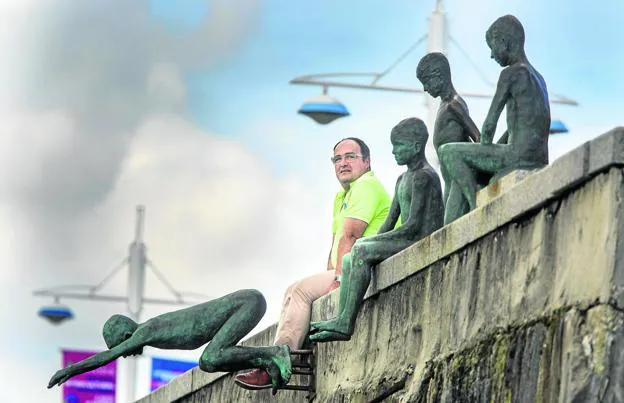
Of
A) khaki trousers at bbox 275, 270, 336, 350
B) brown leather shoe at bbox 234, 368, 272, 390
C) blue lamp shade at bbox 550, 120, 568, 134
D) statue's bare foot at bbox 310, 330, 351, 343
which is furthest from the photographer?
blue lamp shade at bbox 550, 120, 568, 134

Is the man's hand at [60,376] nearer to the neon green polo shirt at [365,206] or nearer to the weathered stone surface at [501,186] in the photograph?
the neon green polo shirt at [365,206]

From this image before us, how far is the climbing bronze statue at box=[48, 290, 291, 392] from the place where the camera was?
57.5 ft

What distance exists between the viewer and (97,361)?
681 inches

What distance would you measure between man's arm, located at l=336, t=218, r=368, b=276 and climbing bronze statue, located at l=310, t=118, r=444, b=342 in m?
0.66

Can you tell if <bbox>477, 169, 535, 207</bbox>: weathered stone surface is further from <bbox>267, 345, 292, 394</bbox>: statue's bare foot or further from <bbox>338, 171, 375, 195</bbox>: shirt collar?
<bbox>338, 171, 375, 195</bbox>: shirt collar

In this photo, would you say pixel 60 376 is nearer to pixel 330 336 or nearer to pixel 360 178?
pixel 330 336

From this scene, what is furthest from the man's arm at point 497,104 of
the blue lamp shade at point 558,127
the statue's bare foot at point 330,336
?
the blue lamp shade at point 558,127

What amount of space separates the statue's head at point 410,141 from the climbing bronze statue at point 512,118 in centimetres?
118

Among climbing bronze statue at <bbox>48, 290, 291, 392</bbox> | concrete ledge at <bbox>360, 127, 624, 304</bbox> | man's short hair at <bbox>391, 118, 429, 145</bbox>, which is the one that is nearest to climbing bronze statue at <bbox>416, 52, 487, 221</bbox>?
man's short hair at <bbox>391, 118, 429, 145</bbox>

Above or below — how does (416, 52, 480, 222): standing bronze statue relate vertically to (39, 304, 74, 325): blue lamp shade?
below

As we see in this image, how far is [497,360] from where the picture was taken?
1484cm

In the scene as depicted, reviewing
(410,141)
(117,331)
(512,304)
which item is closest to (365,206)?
(410,141)

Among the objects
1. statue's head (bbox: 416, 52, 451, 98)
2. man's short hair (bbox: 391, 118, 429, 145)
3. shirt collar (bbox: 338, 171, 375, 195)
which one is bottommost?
man's short hair (bbox: 391, 118, 429, 145)

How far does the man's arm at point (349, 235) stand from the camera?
58.7 feet
